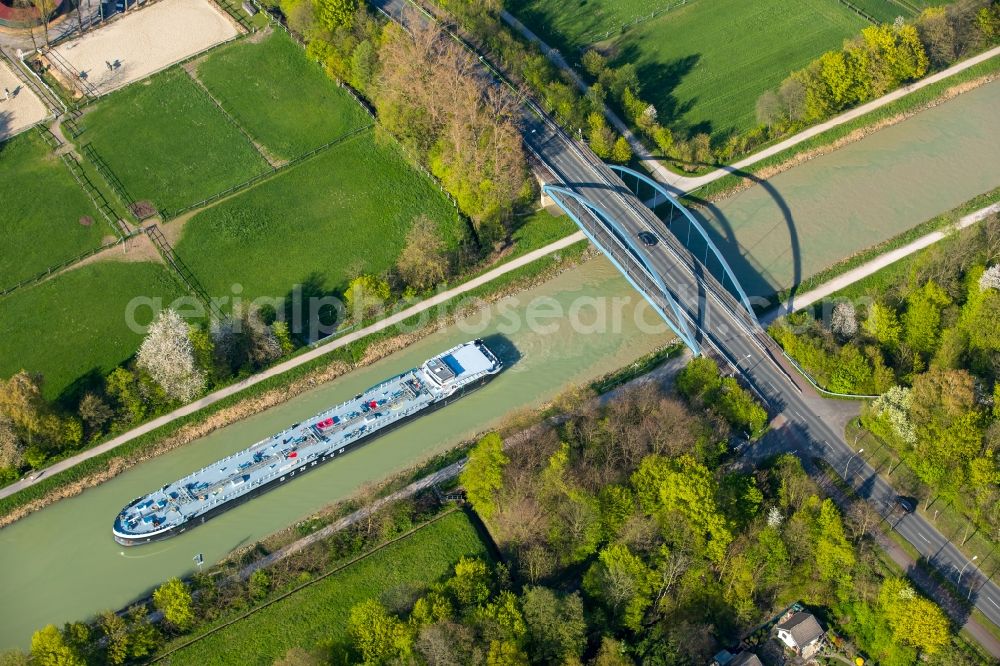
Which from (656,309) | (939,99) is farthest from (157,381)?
(939,99)

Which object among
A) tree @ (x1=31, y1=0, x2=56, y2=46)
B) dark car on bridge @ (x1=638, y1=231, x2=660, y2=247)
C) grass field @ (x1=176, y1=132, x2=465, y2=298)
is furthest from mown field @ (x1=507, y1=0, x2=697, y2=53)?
tree @ (x1=31, y1=0, x2=56, y2=46)

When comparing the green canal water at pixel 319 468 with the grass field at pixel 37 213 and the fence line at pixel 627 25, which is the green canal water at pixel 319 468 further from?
the fence line at pixel 627 25

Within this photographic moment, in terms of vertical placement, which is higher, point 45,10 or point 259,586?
point 45,10

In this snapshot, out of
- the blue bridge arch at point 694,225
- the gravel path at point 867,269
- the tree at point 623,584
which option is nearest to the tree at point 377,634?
the tree at point 623,584

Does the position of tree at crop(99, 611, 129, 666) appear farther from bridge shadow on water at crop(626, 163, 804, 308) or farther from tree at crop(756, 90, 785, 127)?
tree at crop(756, 90, 785, 127)

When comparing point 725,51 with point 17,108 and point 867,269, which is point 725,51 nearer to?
point 867,269

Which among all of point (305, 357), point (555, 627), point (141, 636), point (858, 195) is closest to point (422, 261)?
point (305, 357)
